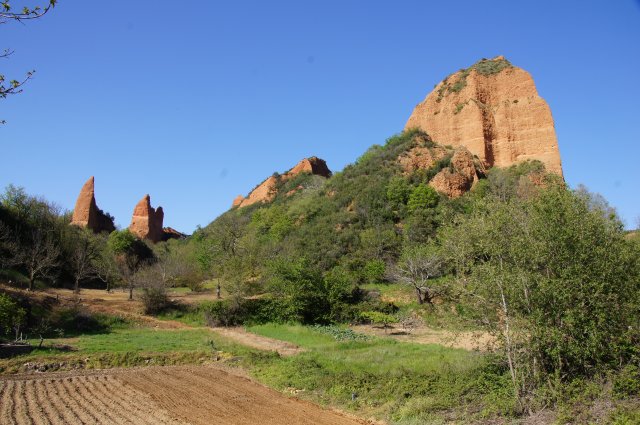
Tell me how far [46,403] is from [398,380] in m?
10.4

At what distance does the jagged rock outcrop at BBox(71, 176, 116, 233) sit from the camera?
6612cm

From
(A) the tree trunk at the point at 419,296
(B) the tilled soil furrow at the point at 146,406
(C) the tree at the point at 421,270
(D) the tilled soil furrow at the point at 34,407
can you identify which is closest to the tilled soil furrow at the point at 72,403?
(D) the tilled soil furrow at the point at 34,407

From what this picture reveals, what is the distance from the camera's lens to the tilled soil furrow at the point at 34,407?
440 inches

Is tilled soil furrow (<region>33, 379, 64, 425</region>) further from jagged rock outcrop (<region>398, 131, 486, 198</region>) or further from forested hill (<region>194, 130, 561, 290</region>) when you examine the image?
jagged rock outcrop (<region>398, 131, 486, 198</region>)

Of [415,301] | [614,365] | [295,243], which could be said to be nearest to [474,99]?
[295,243]

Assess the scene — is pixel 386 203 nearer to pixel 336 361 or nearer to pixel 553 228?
pixel 336 361

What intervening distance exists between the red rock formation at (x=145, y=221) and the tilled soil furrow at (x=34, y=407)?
71023 millimetres

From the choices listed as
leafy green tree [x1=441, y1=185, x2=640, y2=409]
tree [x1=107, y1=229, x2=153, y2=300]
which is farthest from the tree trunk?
tree [x1=107, y1=229, x2=153, y2=300]

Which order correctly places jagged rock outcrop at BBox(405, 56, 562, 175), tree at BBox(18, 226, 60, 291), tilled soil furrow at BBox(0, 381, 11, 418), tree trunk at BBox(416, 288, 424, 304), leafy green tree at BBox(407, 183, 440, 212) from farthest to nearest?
1. jagged rock outcrop at BBox(405, 56, 562, 175)
2. leafy green tree at BBox(407, 183, 440, 212)
3. tree at BBox(18, 226, 60, 291)
4. tree trunk at BBox(416, 288, 424, 304)
5. tilled soil furrow at BBox(0, 381, 11, 418)

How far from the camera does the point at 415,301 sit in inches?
1442

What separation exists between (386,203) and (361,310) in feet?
75.4

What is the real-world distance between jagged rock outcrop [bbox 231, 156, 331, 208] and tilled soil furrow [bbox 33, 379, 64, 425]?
257 feet

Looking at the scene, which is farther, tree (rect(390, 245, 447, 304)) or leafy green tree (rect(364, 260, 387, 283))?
leafy green tree (rect(364, 260, 387, 283))

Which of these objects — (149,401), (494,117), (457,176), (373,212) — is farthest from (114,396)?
(494,117)
